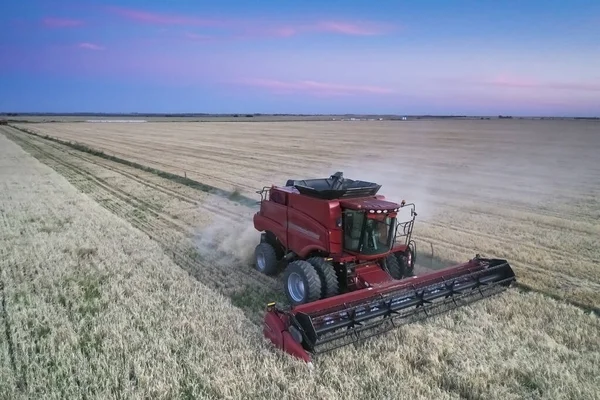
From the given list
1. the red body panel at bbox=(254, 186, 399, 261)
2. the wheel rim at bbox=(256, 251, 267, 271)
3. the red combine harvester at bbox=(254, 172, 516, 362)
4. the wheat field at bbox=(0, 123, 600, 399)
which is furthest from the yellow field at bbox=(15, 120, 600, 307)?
the wheel rim at bbox=(256, 251, 267, 271)

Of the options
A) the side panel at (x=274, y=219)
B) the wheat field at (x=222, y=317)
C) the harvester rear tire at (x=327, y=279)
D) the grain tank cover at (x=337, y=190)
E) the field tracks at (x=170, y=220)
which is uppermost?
the grain tank cover at (x=337, y=190)

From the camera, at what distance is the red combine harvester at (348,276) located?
5.70m

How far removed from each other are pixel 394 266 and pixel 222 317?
120 inches

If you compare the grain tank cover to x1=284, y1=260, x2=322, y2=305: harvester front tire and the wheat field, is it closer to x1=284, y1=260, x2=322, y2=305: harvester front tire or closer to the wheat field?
x1=284, y1=260, x2=322, y2=305: harvester front tire

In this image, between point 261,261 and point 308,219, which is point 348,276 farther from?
point 261,261

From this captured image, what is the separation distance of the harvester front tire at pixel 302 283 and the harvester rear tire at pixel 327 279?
72mm

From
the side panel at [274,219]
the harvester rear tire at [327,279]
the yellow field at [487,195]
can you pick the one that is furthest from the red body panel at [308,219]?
the yellow field at [487,195]

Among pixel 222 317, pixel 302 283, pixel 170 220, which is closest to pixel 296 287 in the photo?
pixel 302 283

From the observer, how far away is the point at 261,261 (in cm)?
870

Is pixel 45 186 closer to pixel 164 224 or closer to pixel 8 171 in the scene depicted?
pixel 8 171

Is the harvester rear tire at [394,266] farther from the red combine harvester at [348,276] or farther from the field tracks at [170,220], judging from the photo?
the field tracks at [170,220]

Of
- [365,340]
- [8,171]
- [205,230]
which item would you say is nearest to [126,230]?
[205,230]

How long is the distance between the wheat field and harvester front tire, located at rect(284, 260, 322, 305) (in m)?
0.54

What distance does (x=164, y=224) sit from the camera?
40.9 ft
